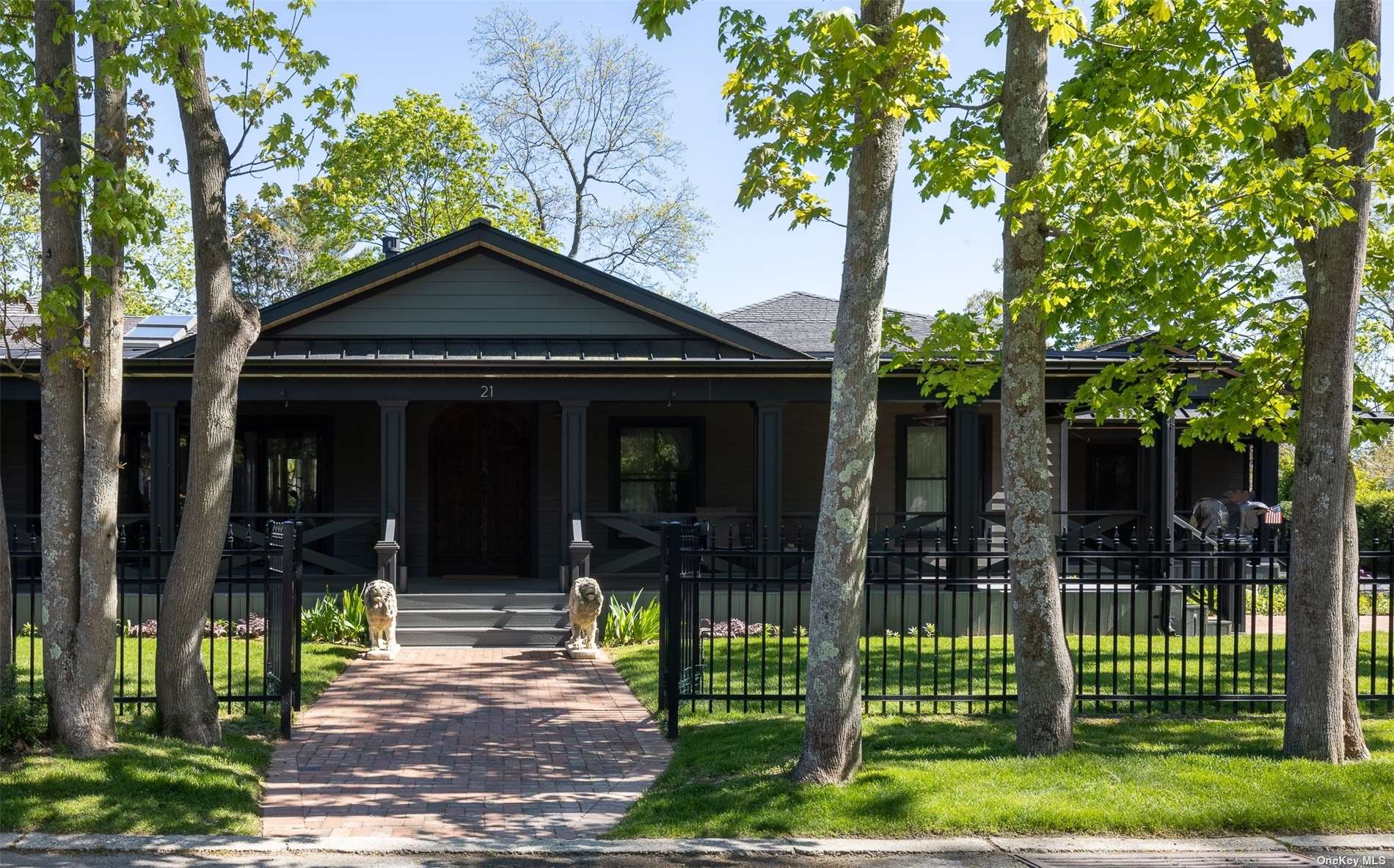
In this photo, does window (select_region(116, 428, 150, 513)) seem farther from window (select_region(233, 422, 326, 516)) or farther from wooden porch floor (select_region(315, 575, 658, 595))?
wooden porch floor (select_region(315, 575, 658, 595))

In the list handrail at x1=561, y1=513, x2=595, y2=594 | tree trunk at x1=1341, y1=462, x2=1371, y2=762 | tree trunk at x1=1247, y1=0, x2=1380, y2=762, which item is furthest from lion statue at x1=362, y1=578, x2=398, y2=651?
tree trunk at x1=1341, y1=462, x2=1371, y2=762

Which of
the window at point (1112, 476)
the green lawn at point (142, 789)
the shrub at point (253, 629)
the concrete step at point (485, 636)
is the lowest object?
the concrete step at point (485, 636)

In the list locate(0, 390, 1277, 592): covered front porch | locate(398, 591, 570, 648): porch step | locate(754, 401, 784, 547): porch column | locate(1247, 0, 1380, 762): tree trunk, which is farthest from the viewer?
locate(0, 390, 1277, 592): covered front porch

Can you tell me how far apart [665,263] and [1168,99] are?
1319 inches

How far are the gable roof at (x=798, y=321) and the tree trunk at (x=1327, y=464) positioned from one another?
993cm

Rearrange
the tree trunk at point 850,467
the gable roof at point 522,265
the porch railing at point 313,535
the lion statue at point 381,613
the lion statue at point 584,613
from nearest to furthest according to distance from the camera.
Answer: the tree trunk at point 850,467 < the lion statue at point 381,613 < the lion statue at point 584,613 < the porch railing at point 313,535 < the gable roof at point 522,265

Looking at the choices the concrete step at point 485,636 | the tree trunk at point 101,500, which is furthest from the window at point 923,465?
the tree trunk at point 101,500

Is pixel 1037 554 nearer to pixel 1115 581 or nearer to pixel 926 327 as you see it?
pixel 1115 581

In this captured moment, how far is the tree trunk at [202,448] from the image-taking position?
891 centimetres

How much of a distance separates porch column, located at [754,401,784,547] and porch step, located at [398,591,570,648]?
9.48ft

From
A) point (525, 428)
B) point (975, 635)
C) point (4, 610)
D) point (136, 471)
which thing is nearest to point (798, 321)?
point (525, 428)

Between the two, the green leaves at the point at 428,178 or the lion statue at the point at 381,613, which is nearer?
the lion statue at the point at 381,613

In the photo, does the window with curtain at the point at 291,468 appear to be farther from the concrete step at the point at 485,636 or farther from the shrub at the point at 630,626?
the shrub at the point at 630,626

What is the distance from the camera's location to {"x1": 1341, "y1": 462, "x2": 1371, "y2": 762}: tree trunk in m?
8.45
